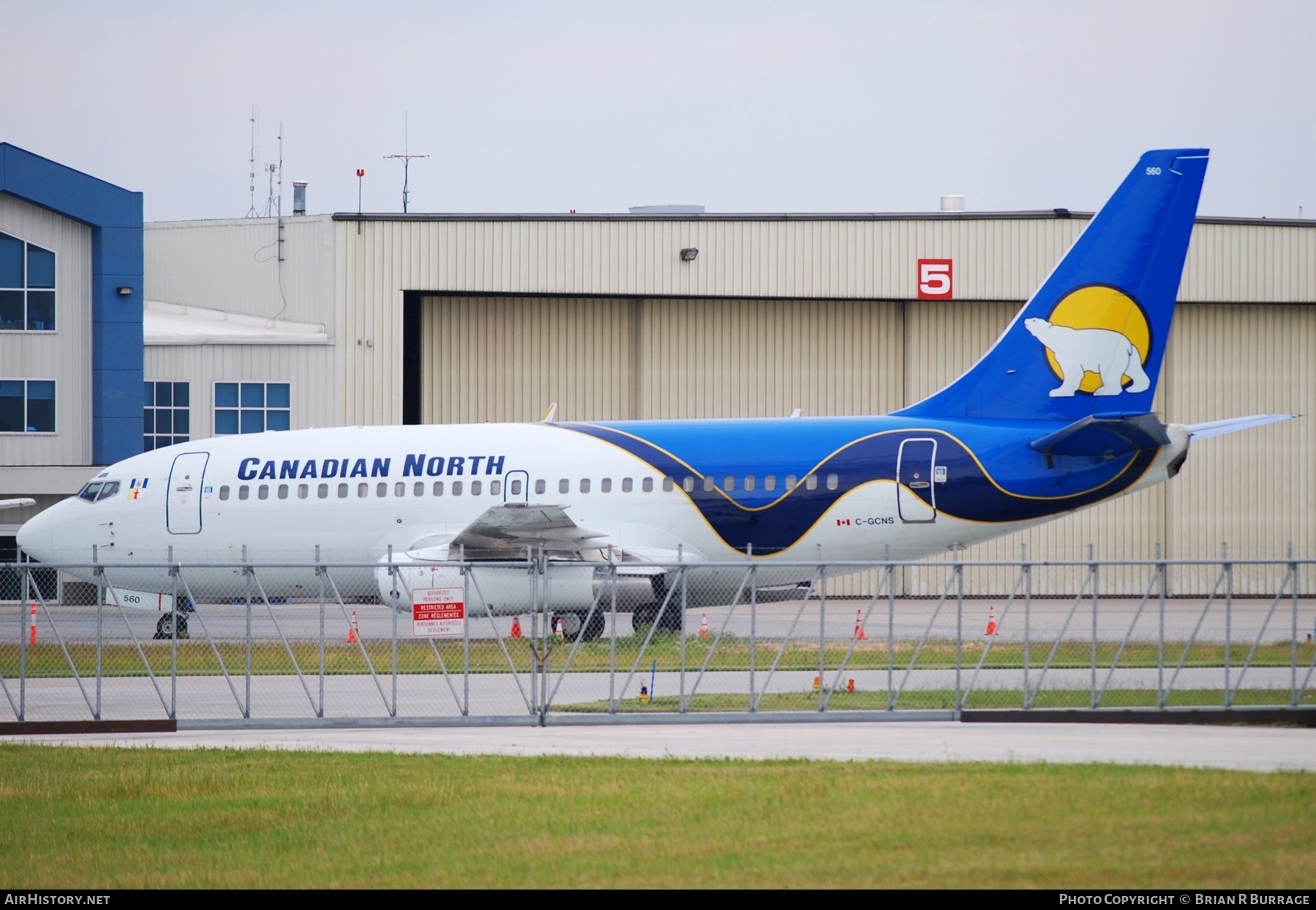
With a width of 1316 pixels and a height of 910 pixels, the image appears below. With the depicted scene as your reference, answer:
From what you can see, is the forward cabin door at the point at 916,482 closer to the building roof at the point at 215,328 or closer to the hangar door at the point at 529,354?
the hangar door at the point at 529,354

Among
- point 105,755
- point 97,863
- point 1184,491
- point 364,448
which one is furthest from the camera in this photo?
point 1184,491

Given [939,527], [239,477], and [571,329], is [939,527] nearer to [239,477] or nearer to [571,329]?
[239,477]

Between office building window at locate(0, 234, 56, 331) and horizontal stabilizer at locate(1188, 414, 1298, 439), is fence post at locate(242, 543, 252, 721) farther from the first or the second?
office building window at locate(0, 234, 56, 331)

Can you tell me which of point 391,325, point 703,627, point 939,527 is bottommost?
point 703,627

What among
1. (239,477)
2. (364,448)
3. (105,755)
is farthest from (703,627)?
(105,755)

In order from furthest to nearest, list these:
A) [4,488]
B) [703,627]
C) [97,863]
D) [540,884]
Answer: [4,488] → [703,627] → [97,863] → [540,884]

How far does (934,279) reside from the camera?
3812cm

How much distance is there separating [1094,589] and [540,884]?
364 inches

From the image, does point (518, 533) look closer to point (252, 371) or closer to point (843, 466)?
point (843, 466)

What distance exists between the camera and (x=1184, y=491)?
39.8 meters

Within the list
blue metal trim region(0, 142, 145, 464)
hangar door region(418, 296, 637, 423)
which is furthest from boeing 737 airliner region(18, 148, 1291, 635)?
hangar door region(418, 296, 637, 423)

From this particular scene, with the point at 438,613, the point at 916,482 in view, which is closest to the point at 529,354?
the point at 916,482

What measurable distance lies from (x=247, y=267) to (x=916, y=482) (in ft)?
70.2

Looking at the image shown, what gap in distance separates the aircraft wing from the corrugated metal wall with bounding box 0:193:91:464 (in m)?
14.6
